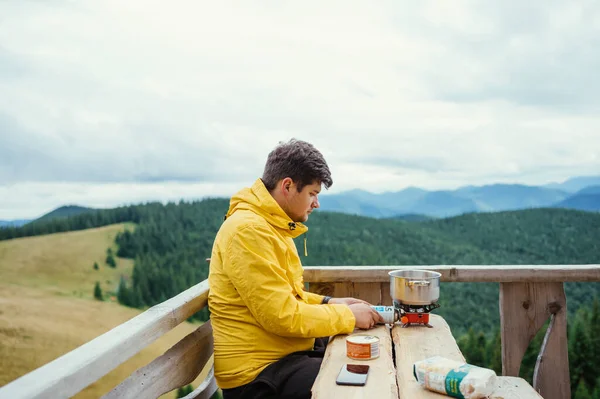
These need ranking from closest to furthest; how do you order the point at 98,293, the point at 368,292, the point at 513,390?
the point at 513,390 < the point at 368,292 < the point at 98,293

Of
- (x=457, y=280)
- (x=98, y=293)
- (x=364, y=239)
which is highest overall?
(x=457, y=280)

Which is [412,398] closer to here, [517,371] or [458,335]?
[517,371]

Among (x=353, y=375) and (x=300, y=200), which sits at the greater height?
(x=300, y=200)

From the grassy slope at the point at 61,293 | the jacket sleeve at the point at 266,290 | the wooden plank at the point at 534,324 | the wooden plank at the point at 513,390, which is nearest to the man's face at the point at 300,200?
the jacket sleeve at the point at 266,290

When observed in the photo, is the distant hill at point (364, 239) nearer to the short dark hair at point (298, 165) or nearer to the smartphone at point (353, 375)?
the short dark hair at point (298, 165)

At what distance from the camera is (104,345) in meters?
1.44

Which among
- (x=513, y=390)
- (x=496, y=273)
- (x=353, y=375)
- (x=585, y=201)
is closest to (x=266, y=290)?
(x=353, y=375)

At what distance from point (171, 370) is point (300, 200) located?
91cm

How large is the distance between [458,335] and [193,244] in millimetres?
31317

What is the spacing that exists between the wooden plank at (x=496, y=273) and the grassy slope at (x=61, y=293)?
3546 cm

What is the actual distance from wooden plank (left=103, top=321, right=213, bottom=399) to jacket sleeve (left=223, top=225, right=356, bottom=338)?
0.40m

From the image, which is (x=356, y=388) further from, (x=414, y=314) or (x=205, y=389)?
(x=205, y=389)

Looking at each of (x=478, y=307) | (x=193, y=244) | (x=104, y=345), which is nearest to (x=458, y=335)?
(x=478, y=307)

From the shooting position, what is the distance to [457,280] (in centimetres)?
271
